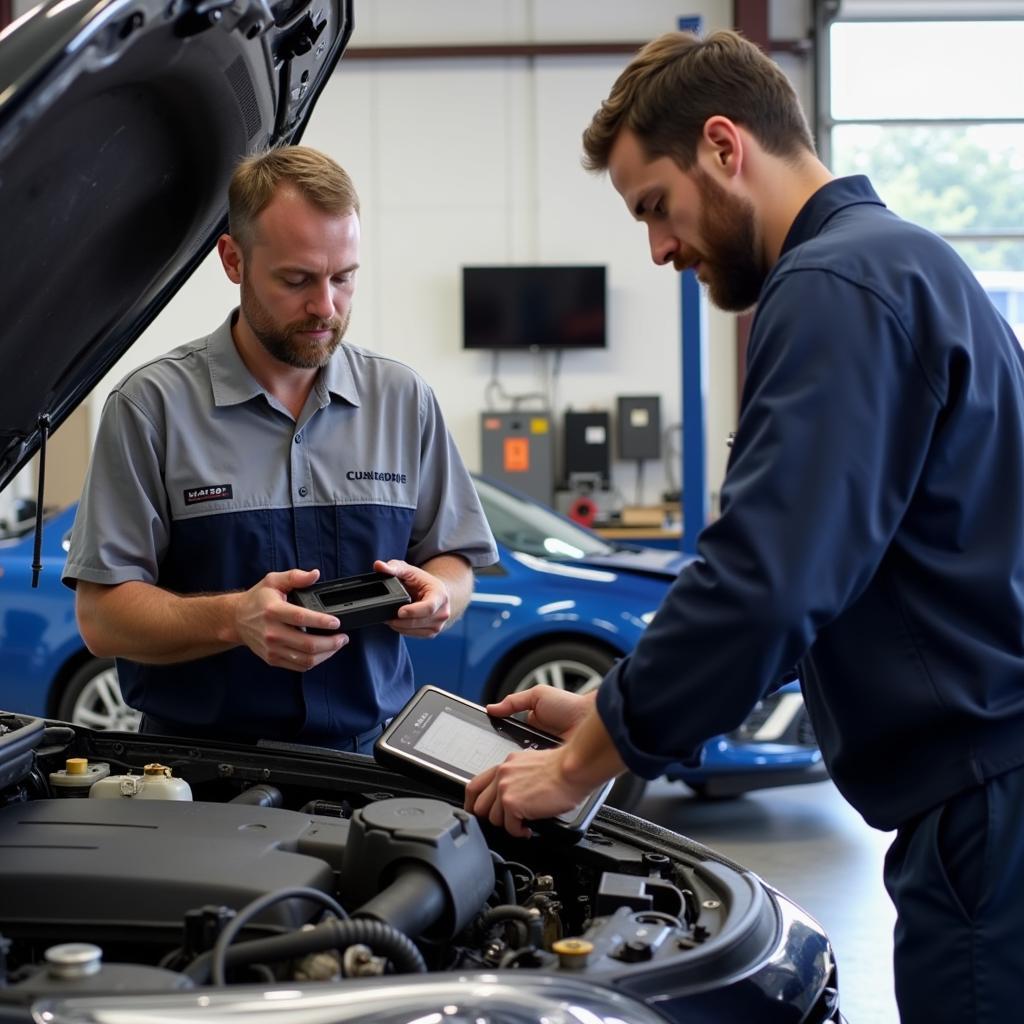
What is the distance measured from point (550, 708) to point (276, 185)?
0.89 metres

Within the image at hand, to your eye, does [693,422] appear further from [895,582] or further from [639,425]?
[895,582]

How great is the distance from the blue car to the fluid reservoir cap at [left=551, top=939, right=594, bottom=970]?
337cm

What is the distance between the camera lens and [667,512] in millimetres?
10539

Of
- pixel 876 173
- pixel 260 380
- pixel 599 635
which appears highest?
pixel 876 173

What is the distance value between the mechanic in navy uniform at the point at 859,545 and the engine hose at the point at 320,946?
0.93ft

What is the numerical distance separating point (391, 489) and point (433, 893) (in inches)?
37.6

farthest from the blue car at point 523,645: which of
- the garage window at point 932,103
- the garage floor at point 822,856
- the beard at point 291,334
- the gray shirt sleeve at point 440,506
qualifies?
the garage window at point 932,103

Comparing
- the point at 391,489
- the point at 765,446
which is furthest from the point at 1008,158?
the point at 765,446

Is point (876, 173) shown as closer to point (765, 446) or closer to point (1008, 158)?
point (1008, 158)

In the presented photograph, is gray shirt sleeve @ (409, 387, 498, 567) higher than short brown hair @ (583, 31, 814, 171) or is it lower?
lower

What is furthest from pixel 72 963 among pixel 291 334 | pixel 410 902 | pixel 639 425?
pixel 639 425

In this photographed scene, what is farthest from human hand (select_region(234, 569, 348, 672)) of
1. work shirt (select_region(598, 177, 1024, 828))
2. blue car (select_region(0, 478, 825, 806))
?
blue car (select_region(0, 478, 825, 806))

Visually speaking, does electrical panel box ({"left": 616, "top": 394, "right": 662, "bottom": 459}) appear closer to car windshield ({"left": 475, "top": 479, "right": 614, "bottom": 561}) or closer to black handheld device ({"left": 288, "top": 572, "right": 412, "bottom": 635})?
car windshield ({"left": 475, "top": 479, "right": 614, "bottom": 561})

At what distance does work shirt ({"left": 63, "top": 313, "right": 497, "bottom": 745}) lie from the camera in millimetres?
2229
